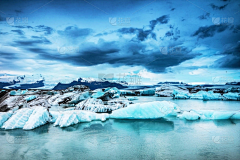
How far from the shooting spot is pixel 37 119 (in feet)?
25.1

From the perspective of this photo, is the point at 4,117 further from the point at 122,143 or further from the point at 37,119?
the point at 122,143

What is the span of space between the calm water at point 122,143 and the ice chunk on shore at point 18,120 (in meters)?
0.39

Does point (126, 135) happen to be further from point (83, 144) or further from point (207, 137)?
point (207, 137)

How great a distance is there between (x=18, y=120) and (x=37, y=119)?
84cm

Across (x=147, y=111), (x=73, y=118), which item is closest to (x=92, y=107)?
(x=73, y=118)

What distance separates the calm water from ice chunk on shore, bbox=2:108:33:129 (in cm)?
39

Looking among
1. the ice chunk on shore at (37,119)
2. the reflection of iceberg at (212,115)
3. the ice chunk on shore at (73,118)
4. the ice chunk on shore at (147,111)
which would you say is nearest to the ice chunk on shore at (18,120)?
the ice chunk on shore at (37,119)

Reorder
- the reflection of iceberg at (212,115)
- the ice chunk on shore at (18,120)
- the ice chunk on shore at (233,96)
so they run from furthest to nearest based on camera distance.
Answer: the ice chunk on shore at (233,96) → the reflection of iceberg at (212,115) → the ice chunk on shore at (18,120)

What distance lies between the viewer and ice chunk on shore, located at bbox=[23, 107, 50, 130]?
734 cm

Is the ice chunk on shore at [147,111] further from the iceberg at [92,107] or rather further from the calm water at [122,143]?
the iceberg at [92,107]

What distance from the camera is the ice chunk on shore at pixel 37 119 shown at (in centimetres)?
734

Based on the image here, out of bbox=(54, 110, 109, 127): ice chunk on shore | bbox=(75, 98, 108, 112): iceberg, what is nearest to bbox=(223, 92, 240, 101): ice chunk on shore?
bbox=(75, 98, 108, 112): iceberg

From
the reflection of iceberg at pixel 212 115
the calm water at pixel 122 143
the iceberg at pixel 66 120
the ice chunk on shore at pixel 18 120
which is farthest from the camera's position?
the reflection of iceberg at pixel 212 115

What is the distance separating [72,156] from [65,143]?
1.19m
